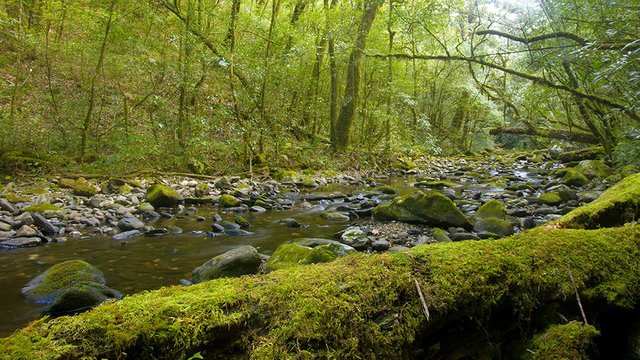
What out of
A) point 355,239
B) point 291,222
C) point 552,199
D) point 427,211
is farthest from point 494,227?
point 291,222

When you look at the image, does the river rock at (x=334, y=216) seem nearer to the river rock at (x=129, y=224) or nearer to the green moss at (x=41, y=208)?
the river rock at (x=129, y=224)

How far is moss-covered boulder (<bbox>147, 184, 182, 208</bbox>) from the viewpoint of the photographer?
27.3 feet

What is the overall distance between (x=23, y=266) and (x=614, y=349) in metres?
5.95

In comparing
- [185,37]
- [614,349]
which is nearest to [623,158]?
[614,349]

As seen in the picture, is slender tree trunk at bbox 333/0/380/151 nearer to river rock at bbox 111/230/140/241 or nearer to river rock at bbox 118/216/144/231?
river rock at bbox 118/216/144/231

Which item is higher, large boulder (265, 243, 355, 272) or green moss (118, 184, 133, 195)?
large boulder (265, 243, 355, 272)

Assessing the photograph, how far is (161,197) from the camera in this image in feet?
27.3

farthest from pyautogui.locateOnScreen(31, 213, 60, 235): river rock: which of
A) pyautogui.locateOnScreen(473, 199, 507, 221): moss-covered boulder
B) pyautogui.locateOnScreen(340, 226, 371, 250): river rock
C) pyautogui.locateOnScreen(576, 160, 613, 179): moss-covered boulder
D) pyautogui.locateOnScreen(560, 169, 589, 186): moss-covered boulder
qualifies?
pyautogui.locateOnScreen(576, 160, 613, 179): moss-covered boulder

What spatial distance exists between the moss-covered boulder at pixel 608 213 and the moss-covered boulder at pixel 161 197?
7.46 metres

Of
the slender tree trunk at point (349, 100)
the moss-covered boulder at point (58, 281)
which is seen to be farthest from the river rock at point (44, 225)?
the slender tree trunk at point (349, 100)

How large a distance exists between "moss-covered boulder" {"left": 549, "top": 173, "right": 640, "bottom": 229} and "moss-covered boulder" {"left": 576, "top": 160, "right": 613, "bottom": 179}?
8852 millimetres

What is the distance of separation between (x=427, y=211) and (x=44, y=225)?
6.44m

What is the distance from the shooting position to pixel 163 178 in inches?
409

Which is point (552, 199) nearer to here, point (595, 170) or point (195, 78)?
point (595, 170)
